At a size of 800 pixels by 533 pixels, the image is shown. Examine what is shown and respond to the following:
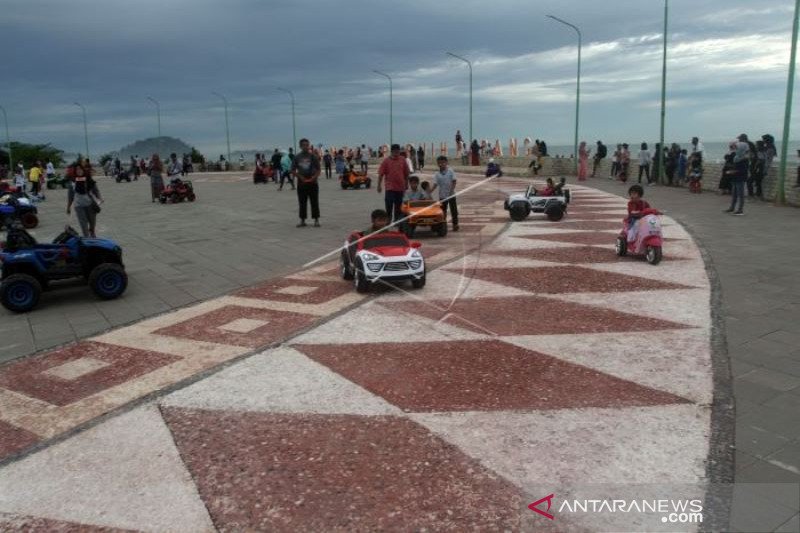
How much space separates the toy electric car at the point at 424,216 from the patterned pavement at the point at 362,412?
4.77 m

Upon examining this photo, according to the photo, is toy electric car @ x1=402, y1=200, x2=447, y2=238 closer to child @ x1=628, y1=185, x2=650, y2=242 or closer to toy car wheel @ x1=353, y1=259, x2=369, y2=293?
child @ x1=628, y1=185, x2=650, y2=242

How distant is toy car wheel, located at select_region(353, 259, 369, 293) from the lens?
8.36 metres

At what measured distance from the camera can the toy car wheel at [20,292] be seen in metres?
7.82

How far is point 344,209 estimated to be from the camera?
786 inches

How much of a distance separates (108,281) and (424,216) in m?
6.49

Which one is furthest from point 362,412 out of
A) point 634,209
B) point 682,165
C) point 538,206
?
point 682,165

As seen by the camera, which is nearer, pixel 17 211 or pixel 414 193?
pixel 414 193

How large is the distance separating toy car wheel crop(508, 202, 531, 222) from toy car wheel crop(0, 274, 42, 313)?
10.9 m

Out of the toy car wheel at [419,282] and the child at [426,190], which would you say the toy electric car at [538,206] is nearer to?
the child at [426,190]

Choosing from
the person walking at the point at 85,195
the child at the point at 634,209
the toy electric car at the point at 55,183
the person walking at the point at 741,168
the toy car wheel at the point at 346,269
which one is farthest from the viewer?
the toy electric car at the point at 55,183

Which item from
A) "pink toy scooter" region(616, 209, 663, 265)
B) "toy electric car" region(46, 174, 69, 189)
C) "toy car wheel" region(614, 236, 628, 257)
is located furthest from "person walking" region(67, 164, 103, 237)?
"toy electric car" region(46, 174, 69, 189)

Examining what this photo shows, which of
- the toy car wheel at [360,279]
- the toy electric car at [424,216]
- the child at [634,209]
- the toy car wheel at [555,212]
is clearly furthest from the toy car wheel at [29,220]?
the child at [634,209]

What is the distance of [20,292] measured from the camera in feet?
26.0

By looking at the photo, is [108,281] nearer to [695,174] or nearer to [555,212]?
[555,212]
